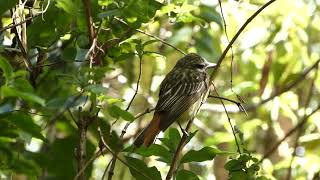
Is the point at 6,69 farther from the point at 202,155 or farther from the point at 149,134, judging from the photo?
the point at 149,134

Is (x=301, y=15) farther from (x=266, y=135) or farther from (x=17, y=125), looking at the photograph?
(x=17, y=125)

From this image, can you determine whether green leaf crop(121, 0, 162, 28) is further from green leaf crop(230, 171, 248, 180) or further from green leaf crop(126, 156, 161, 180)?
green leaf crop(230, 171, 248, 180)

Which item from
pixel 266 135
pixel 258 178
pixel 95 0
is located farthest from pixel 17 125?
pixel 266 135

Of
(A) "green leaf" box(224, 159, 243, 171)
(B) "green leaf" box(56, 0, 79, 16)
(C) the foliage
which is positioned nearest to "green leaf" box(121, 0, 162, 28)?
(C) the foliage

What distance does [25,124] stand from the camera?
218cm

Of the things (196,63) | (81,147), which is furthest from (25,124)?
(196,63)

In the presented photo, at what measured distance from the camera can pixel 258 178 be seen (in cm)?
269

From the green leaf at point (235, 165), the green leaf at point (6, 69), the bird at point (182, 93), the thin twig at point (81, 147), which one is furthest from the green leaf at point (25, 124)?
the bird at point (182, 93)

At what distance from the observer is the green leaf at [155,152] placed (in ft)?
8.60

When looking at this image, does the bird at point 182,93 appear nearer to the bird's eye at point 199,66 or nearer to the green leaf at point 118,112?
the bird's eye at point 199,66

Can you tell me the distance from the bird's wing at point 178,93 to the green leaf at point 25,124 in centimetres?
149

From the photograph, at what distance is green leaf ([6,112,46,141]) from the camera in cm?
216

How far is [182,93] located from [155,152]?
139cm

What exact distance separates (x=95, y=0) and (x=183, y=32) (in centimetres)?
194
